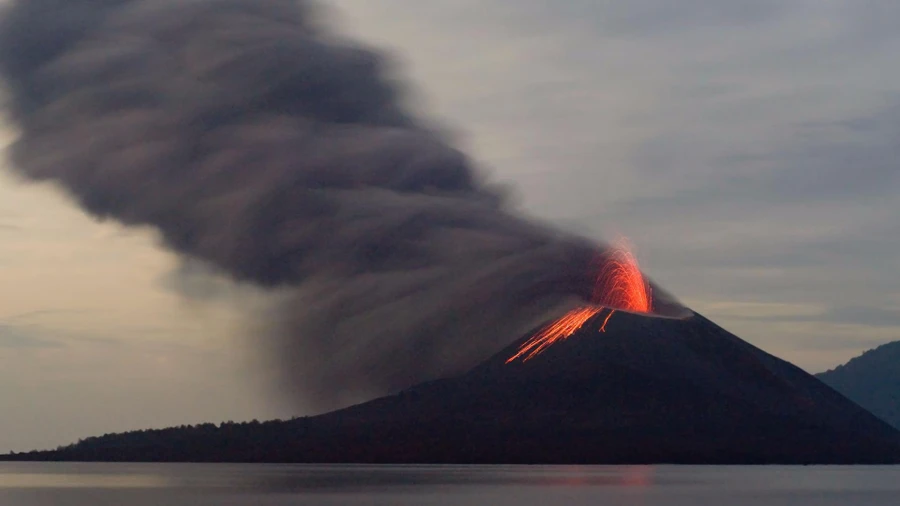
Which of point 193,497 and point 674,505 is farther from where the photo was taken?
point 193,497

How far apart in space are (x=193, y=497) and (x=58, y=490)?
1155 inches

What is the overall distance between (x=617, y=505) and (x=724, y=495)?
2080cm

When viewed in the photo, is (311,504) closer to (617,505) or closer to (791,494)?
(617,505)

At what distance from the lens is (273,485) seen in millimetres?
144875

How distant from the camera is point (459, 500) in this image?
10912cm

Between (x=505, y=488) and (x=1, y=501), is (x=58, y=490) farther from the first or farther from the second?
(x=505, y=488)

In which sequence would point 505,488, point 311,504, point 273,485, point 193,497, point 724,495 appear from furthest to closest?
1. point 273,485
2. point 505,488
3. point 724,495
4. point 193,497
5. point 311,504

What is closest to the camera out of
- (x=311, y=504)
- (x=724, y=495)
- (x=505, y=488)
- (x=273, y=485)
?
(x=311, y=504)

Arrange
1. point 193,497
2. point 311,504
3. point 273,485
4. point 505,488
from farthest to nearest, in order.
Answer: point 273,485 → point 505,488 → point 193,497 → point 311,504

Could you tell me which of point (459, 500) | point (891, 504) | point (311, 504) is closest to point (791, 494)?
point (891, 504)

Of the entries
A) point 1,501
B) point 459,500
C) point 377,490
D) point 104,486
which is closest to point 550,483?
point 377,490

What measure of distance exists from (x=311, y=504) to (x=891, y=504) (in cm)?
4901

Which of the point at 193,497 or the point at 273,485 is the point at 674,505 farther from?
the point at 273,485

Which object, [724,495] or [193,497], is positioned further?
[724,495]
